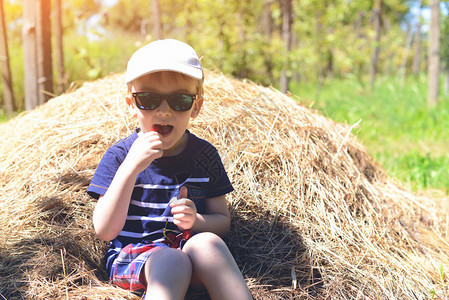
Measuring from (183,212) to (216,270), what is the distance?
263 mm

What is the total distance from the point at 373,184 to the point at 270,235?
3.72 feet

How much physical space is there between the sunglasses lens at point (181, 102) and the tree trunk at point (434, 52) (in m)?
6.86

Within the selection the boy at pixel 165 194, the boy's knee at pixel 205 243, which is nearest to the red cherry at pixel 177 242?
the boy at pixel 165 194

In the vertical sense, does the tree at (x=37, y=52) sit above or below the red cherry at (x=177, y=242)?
above

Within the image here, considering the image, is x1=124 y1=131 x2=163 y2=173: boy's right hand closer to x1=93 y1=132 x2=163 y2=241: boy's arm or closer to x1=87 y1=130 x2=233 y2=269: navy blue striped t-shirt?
x1=93 y1=132 x2=163 y2=241: boy's arm

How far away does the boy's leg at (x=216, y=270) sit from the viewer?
5.20 ft

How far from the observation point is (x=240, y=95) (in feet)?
10.5

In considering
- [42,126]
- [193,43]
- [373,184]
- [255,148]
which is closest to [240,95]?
[255,148]

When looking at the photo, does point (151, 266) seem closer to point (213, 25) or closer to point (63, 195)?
point (63, 195)

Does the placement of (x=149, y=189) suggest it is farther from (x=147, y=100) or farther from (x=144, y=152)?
(x=147, y=100)

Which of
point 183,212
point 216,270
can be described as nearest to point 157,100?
point 183,212

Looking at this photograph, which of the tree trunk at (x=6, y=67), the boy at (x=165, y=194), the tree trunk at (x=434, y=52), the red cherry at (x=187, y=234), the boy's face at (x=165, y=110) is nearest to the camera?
the boy at (x=165, y=194)

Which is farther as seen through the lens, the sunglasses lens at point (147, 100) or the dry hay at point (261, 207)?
the dry hay at point (261, 207)

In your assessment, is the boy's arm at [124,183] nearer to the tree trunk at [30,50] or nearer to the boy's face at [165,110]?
the boy's face at [165,110]
